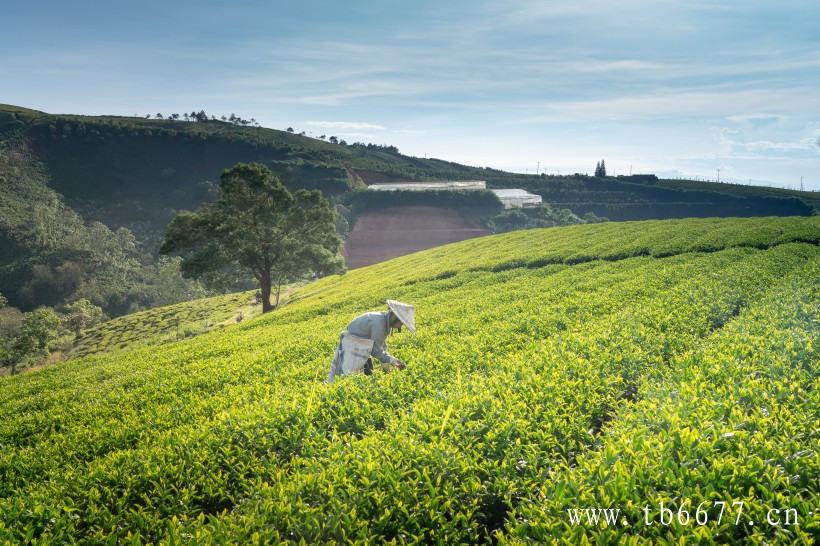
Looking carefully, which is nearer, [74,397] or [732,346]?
[732,346]

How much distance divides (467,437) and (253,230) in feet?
102

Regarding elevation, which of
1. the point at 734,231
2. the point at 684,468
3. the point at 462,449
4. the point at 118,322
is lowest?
the point at 118,322

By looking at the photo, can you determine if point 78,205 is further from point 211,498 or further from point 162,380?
point 211,498

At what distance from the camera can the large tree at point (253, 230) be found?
32156 mm

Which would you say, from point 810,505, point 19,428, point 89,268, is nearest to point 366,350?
point 810,505

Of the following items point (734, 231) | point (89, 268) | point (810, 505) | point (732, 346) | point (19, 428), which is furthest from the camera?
point (89, 268)

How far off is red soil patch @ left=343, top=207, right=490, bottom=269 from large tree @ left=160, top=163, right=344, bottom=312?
42.7m

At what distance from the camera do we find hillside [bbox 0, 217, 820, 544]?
14.6ft

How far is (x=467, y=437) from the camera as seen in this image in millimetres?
5797

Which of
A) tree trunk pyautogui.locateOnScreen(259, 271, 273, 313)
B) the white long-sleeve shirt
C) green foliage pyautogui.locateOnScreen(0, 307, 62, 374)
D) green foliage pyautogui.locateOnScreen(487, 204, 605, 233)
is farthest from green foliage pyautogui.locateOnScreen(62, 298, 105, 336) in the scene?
green foliage pyautogui.locateOnScreen(487, 204, 605, 233)

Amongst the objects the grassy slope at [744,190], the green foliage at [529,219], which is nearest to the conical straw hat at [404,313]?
the green foliage at [529,219]

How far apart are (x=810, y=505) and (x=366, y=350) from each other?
264 inches

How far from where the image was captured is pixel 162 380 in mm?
12977

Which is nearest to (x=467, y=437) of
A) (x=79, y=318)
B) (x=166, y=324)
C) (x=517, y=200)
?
(x=166, y=324)
